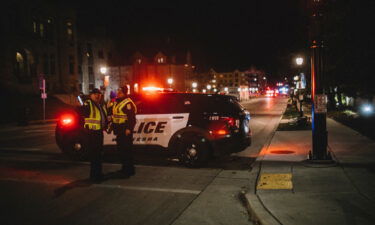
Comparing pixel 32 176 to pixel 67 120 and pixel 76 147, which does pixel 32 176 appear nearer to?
pixel 76 147

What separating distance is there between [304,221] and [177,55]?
70.1 metres

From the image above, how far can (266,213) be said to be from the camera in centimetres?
566

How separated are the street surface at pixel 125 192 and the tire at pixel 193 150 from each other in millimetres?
224

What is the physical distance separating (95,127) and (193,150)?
2.64 m

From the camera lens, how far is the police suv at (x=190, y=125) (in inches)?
365

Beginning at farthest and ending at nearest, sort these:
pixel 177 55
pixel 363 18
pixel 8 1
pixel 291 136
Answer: pixel 177 55, pixel 8 1, pixel 363 18, pixel 291 136

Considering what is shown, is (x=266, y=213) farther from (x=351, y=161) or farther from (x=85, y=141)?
(x=85, y=141)

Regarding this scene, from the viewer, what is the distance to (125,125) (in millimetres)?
8430

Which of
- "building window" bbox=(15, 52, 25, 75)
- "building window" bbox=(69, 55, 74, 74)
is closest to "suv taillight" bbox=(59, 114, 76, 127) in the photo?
"building window" bbox=(15, 52, 25, 75)

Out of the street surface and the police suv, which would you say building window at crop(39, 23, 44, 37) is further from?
the police suv

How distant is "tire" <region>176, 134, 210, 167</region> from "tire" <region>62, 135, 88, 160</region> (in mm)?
2767

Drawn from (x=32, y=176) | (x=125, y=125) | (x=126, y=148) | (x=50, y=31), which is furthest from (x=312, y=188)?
(x=50, y=31)

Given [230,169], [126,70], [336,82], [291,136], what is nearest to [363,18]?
[291,136]

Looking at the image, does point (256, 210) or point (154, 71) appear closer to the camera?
point (256, 210)
